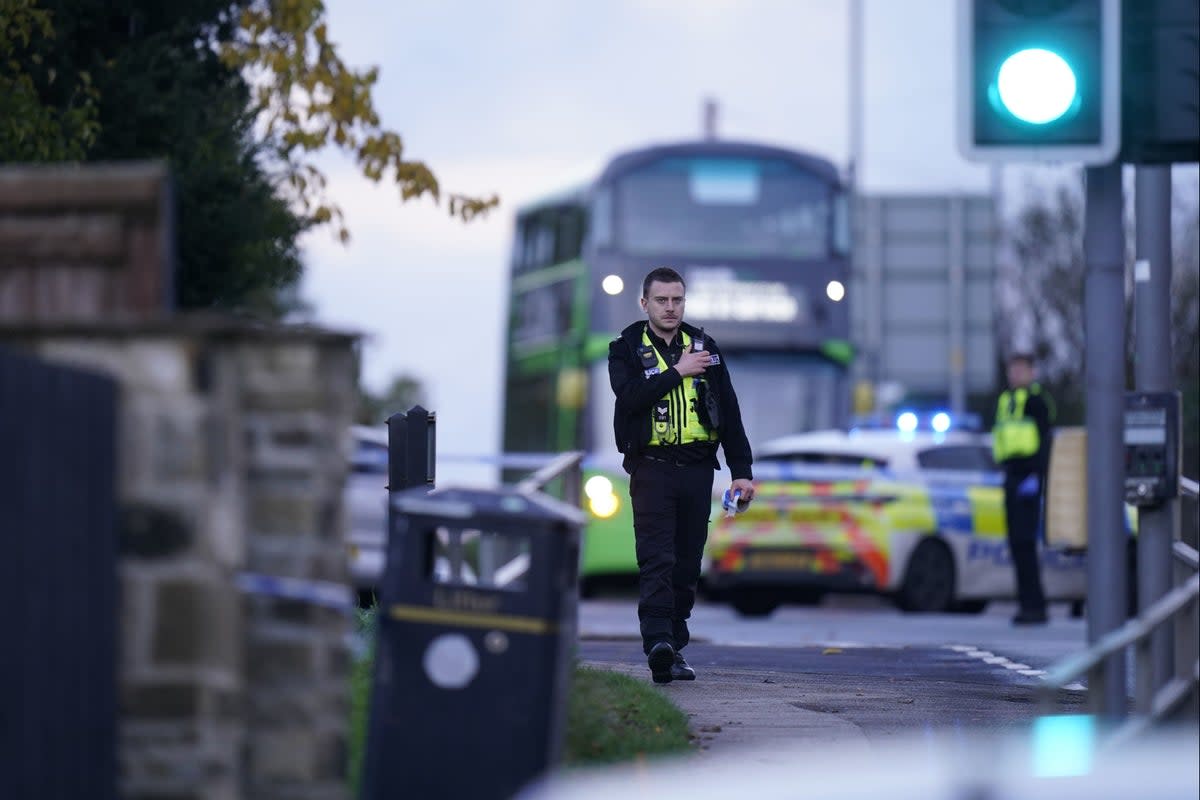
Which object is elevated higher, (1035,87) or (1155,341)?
(1035,87)

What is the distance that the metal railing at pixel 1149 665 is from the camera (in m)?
5.91

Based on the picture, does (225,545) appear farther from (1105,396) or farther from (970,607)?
(970,607)

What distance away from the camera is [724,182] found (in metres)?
23.8

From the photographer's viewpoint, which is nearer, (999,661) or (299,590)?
(299,590)

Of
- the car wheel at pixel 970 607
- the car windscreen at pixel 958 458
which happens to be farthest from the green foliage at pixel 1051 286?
the car windscreen at pixel 958 458

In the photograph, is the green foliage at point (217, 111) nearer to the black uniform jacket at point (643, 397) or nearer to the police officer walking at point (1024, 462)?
the black uniform jacket at point (643, 397)

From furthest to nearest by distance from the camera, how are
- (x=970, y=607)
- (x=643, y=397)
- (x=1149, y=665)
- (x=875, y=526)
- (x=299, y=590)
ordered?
1. (x=970, y=607)
2. (x=875, y=526)
3. (x=643, y=397)
4. (x=1149, y=665)
5. (x=299, y=590)

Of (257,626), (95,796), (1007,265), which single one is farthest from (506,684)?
(1007,265)

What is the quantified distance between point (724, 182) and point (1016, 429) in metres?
6.96

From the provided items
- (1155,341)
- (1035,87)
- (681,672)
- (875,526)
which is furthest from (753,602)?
(1035,87)

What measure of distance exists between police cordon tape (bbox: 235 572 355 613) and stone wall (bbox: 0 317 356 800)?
20 mm

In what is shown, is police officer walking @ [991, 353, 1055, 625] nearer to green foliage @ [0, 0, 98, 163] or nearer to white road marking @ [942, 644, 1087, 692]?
white road marking @ [942, 644, 1087, 692]

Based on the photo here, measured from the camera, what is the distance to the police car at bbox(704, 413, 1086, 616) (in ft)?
62.6

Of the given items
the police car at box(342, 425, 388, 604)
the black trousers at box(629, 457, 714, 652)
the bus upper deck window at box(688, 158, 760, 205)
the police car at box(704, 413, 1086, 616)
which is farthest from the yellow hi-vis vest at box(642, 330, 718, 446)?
the bus upper deck window at box(688, 158, 760, 205)
